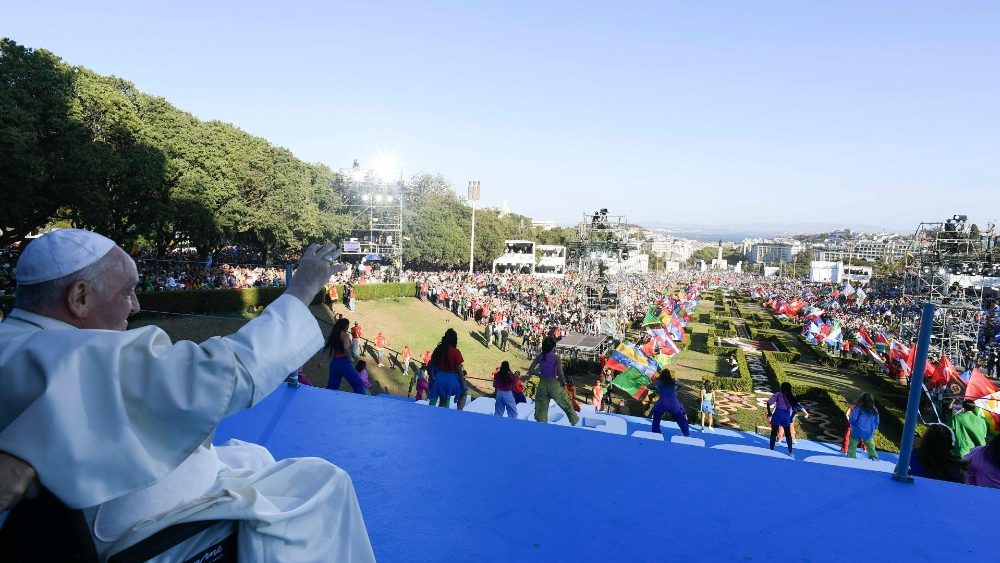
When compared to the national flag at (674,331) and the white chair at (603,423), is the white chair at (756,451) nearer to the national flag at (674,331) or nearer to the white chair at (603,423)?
the white chair at (603,423)

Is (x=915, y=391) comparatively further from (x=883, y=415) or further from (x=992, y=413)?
(x=883, y=415)

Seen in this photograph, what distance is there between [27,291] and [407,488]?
2126 millimetres

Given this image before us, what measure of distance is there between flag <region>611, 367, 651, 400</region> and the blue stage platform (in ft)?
32.5

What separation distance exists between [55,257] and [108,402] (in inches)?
18.5

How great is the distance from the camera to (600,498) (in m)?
3.11

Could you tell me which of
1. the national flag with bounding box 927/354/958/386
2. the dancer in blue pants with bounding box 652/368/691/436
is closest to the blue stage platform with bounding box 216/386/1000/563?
the dancer in blue pants with bounding box 652/368/691/436

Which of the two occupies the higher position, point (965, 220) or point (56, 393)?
point (965, 220)

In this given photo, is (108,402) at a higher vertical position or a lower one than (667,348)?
higher

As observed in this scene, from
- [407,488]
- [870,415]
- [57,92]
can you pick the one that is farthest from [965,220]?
[57,92]

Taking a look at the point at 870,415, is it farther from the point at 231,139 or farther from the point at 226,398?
the point at 231,139

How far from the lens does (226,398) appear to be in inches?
55.9

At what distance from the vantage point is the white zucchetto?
149 centimetres

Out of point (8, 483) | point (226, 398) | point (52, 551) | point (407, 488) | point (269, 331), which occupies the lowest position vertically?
point (407, 488)

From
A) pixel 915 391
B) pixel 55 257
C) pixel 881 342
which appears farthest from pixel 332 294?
pixel 55 257
